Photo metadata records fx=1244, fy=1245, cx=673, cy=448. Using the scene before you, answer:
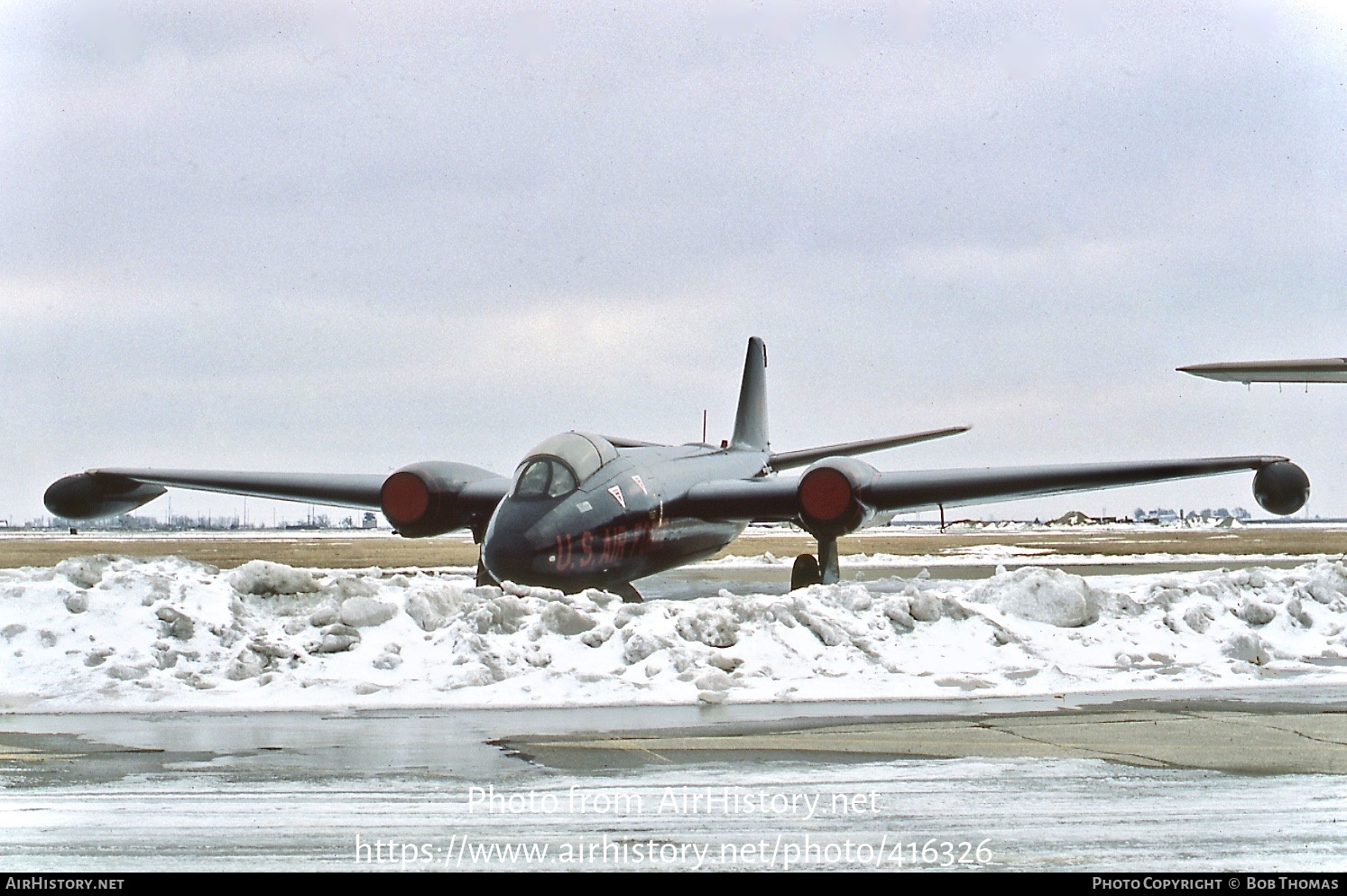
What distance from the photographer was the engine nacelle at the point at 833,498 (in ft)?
67.6

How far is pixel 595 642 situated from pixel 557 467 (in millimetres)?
5313

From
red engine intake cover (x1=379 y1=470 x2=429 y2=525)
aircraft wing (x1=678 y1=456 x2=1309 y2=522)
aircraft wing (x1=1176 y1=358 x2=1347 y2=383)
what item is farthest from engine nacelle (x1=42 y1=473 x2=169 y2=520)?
aircraft wing (x1=1176 y1=358 x2=1347 y2=383)

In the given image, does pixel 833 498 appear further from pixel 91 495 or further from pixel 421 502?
pixel 91 495

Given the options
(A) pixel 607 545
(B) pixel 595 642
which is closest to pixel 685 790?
(B) pixel 595 642

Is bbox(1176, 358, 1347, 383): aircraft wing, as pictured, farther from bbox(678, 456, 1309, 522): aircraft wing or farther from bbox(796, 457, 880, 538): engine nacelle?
bbox(796, 457, 880, 538): engine nacelle

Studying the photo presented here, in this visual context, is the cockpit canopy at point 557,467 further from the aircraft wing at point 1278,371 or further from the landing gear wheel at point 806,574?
the aircraft wing at point 1278,371

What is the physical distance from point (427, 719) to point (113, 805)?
3.61 meters

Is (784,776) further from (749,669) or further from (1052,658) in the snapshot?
(1052,658)

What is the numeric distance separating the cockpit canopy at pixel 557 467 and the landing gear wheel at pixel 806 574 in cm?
541

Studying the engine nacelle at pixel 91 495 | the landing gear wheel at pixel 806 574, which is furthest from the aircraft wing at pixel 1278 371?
the engine nacelle at pixel 91 495

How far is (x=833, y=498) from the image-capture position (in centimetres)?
2066

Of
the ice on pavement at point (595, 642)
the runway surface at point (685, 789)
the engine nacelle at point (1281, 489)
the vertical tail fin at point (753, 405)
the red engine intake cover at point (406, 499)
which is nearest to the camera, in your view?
the runway surface at point (685, 789)

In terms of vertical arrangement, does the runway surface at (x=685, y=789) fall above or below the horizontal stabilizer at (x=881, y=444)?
below

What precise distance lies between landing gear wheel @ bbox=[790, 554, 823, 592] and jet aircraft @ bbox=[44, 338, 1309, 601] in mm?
26
